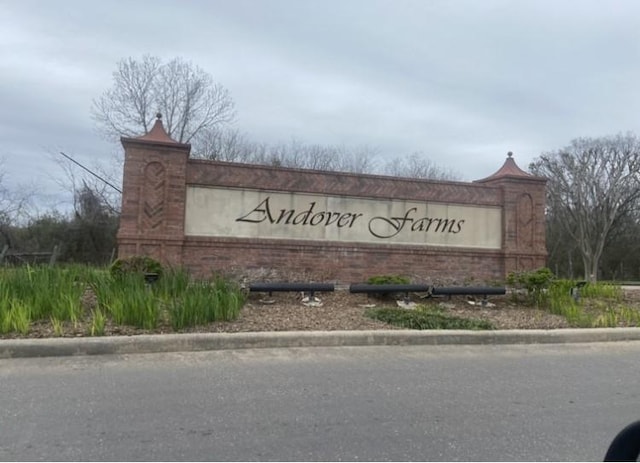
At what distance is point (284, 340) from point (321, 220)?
5981 mm

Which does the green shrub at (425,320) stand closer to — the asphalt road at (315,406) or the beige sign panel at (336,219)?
the asphalt road at (315,406)

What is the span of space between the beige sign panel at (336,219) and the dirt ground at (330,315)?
2305 mm

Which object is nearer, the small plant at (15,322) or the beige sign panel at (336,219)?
the small plant at (15,322)

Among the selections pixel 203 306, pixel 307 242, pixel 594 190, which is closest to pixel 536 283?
pixel 307 242

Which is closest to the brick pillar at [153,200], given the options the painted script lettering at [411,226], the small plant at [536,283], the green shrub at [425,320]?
the painted script lettering at [411,226]

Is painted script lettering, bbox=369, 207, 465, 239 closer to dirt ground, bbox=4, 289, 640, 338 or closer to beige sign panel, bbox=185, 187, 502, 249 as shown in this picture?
beige sign panel, bbox=185, 187, 502, 249

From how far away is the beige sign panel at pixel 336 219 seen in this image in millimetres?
12094

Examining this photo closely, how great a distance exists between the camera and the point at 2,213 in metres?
29.1

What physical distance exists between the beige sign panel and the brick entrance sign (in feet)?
0.08

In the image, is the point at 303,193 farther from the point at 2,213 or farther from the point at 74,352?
the point at 2,213

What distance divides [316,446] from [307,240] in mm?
8869

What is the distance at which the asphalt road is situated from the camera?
377 centimetres

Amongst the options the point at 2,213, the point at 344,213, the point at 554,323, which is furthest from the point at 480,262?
the point at 2,213

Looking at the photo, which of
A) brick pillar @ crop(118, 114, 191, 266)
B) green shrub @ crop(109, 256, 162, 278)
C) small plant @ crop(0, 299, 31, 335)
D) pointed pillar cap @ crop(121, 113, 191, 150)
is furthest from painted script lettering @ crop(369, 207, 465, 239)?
small plant @ crop(0, 299, 31, 335)
